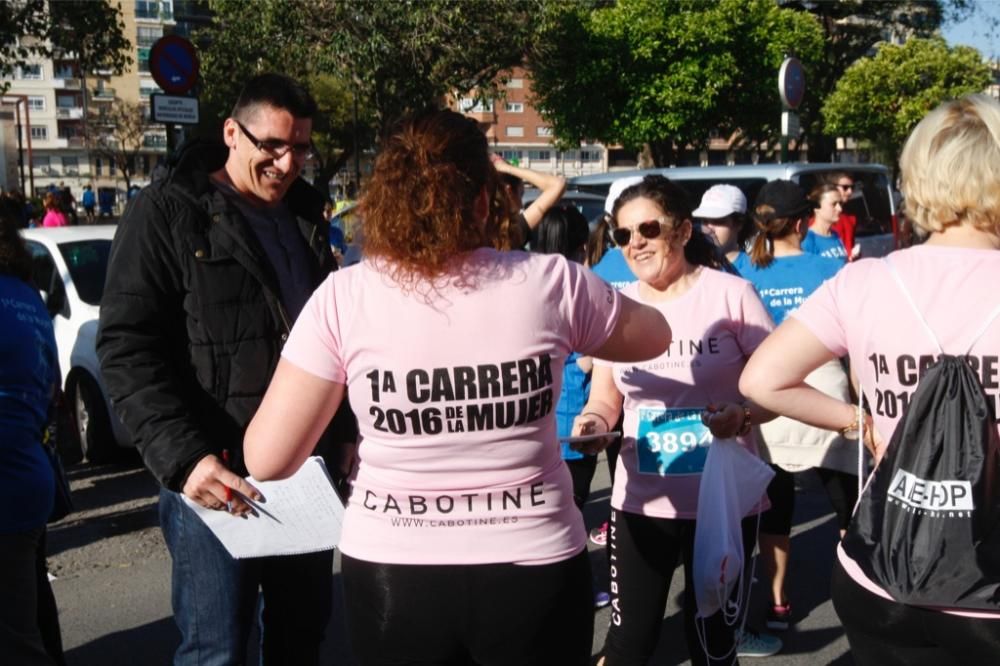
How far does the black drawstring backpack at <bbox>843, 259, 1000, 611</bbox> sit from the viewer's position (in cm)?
181

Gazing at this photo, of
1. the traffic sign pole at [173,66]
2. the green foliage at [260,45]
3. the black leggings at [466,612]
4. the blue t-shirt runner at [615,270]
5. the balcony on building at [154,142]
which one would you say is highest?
the balcony on building at [154,142]

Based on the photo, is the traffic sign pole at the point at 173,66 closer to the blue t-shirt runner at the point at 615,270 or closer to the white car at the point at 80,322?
the white car at the point at 80,322

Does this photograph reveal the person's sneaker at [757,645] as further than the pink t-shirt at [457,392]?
Yes

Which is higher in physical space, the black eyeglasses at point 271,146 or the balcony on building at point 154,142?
the balcony on building at point 154,142

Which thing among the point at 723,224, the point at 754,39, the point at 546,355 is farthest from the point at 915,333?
the point at 754,39

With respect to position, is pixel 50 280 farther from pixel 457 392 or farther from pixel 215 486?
pixel 457 392

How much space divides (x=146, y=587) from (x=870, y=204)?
354 inches

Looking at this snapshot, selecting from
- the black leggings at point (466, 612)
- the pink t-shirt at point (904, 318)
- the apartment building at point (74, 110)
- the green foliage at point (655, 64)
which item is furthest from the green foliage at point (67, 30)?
the apartment building at point (74, 110)

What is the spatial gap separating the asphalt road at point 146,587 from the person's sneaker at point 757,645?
0.03 metres

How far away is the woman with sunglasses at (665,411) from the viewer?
10.1ft

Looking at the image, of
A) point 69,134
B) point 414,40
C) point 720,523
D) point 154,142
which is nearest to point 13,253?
point 720,523

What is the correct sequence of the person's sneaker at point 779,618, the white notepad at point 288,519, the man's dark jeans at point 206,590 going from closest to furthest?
the white notepad at point 288,519 < the man's dark jeans at point 206,590 < the person's sneaker at point 779,618

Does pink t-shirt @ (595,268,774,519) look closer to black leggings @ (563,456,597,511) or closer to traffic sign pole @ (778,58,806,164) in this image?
black leggings @ (563,456,597,511)

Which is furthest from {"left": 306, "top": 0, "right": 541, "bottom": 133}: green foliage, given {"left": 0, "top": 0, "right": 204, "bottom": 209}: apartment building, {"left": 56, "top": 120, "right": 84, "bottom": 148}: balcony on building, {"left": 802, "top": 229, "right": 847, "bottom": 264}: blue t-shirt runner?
{"left": 56, "top": 120, "right": 84, "bottom": 148}: balcony on building
